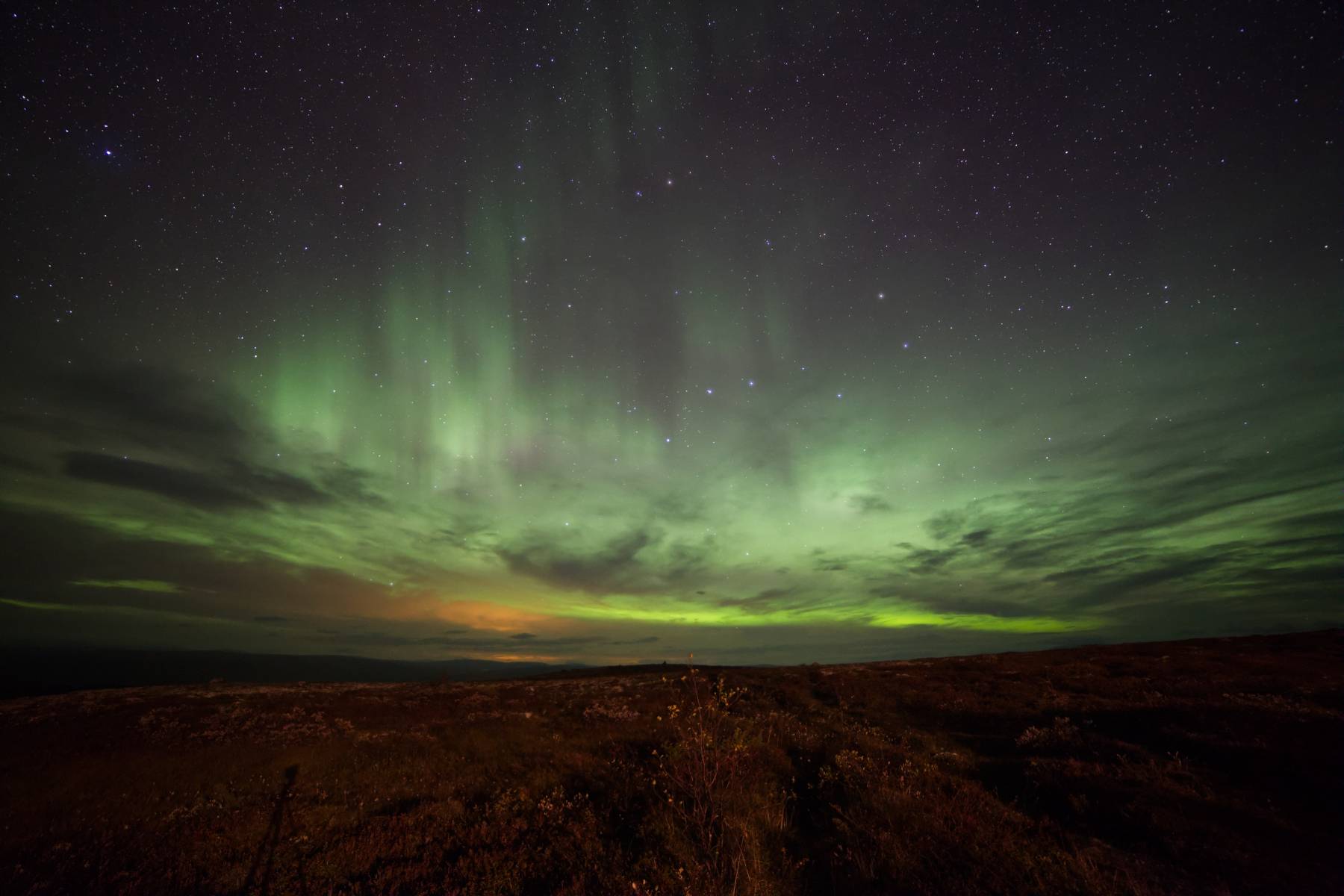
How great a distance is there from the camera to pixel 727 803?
32.7 feet

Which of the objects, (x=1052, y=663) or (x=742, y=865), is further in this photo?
(x=1052, y=663)

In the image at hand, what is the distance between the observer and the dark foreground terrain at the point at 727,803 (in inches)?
314

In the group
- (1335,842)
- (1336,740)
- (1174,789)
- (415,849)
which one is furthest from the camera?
(1336,740)

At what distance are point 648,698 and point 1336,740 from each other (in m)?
27.1

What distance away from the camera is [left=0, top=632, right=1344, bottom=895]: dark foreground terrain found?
7.96 meters

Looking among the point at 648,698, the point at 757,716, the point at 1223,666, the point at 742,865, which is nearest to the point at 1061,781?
the point at 742,865

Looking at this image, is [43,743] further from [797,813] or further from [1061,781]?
[1061,781]

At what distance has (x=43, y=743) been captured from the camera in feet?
64.5

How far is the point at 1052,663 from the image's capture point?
36750 millimetres

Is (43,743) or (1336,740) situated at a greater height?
(1336,740)

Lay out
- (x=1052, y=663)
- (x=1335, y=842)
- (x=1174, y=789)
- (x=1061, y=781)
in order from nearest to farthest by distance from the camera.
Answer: (x=1335, y=842)
(x=1174, y=789)
(x=1061, y=781)
(x=1052, y=663)

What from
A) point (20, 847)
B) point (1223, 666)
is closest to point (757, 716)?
point (20, 847)

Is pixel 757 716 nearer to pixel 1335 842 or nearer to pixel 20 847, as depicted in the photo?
pixel 1335 842

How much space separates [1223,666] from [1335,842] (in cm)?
2835
